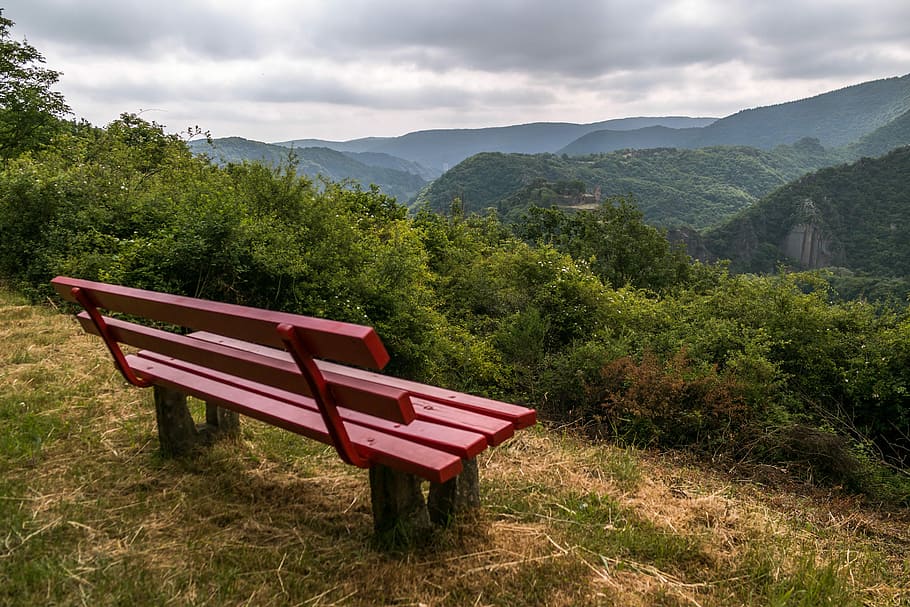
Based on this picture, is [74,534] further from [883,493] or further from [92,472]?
[883,493]

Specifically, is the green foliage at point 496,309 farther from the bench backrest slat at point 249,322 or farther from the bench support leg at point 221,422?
the bench backrest slat at point 249,322

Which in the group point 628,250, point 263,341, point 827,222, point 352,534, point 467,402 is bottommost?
point 827,222

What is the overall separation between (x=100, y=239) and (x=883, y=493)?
9.51 meters

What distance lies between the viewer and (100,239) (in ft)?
24.3

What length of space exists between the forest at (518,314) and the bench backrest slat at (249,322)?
425 cm

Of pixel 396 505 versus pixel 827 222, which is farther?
pixel 827 222

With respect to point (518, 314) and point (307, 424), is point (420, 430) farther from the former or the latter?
point (518, 314)

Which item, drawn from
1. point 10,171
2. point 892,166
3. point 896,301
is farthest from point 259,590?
point 892,166

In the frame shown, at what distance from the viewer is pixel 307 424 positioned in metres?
2.35

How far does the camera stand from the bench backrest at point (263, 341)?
1.73 metres

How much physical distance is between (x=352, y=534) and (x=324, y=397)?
0.94 metres

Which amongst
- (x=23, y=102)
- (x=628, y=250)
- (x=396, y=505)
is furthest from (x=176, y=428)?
(x=628, y=250)

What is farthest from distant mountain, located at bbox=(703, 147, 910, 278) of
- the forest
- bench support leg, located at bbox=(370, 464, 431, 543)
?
bench support leg, located at bbox=(370, 464, 431, 543)

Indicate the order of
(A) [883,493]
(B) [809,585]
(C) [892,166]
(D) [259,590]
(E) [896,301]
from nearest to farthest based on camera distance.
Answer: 1. (D) [259,590]
2. (B) [809,585]
3. (A) [883,493]
4. (E) [896,301]
5. (C) [892,166]
